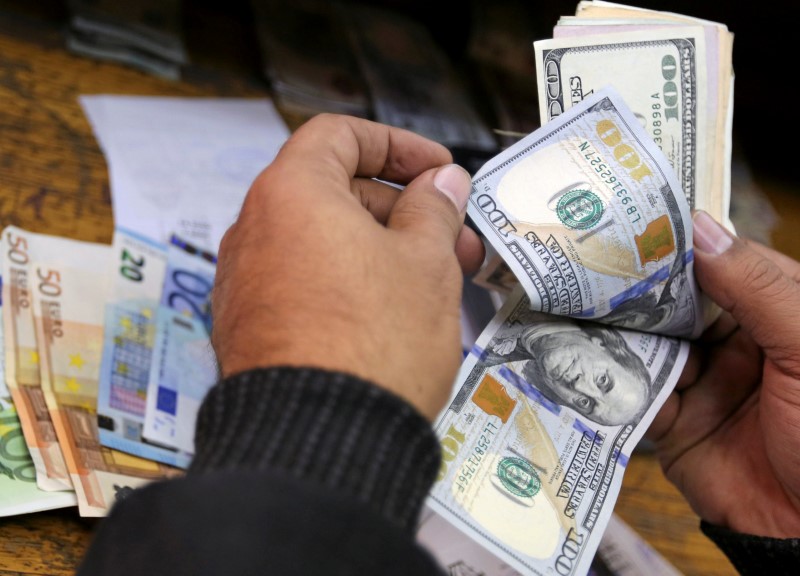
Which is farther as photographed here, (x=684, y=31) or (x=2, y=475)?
(x=684, y=31)

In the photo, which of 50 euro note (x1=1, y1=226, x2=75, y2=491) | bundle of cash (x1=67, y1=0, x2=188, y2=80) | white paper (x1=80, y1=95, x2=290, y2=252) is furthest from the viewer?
bundle of cash (x1=67, y1=0, x2=188, y2=80)

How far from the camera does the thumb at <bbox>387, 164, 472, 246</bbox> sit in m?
0.59

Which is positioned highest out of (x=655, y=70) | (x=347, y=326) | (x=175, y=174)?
(x=655, y=70)

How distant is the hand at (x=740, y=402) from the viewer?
0.75 m

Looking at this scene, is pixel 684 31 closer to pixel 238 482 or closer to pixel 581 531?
pixel 581 531

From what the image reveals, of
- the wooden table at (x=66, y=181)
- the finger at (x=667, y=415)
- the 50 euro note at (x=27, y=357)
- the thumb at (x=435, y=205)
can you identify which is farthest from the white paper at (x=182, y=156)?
the finger at (x=667, y=415)

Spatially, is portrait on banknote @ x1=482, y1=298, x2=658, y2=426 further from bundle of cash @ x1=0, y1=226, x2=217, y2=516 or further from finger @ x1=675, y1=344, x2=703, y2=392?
bundle of cash @ x1=0, y1=226, x2=217, y2=516

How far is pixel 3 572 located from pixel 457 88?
117 cm

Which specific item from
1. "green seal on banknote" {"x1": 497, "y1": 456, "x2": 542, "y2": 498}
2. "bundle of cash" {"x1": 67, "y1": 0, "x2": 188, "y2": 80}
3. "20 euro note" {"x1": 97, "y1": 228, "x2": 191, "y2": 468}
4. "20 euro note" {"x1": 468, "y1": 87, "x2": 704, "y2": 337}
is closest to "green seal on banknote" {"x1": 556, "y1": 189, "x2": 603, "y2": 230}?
"20 euro note" {"x1": 468, "y1": 87, "x2": 704, "y2": 337}

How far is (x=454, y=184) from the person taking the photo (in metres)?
0.67

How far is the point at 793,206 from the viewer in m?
1.50

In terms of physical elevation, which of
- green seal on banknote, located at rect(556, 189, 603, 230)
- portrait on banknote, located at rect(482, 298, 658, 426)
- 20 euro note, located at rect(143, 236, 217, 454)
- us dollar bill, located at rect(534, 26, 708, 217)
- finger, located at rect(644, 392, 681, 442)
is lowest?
20 euro note, located at rect(143, 236, 217, 454)

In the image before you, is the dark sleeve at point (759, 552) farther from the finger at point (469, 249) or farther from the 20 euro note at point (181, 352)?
the 20 euro note at point (181, 352)

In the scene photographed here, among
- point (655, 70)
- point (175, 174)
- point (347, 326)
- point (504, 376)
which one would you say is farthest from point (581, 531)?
point (175, 174)
